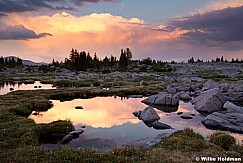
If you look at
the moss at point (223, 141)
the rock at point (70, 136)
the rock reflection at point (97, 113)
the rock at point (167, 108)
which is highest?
the moss at point (223, 141)

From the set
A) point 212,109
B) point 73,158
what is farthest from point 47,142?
point 212,109

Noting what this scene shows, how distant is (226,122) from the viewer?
1293 inches

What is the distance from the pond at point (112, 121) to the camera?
92.7 feet

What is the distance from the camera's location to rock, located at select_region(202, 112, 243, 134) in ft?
103

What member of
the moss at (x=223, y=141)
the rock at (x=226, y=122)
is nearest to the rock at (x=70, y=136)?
the moss at (x=223, y=141)

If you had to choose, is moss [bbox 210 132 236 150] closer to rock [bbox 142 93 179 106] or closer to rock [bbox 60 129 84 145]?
rock [bbox 60 129 84 145]

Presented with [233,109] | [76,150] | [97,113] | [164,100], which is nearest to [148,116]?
[97,113]

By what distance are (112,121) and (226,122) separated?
15485 millimetres

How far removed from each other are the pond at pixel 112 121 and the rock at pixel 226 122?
126 centimetres

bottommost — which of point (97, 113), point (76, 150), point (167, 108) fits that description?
point (97, 113)

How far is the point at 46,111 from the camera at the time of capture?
44.2 metres

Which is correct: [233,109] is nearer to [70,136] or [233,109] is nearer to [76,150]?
[70,136]

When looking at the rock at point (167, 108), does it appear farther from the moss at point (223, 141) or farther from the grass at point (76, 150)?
the moss at point (223, 141)

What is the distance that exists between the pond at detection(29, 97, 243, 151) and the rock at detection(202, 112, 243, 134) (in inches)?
49.7
